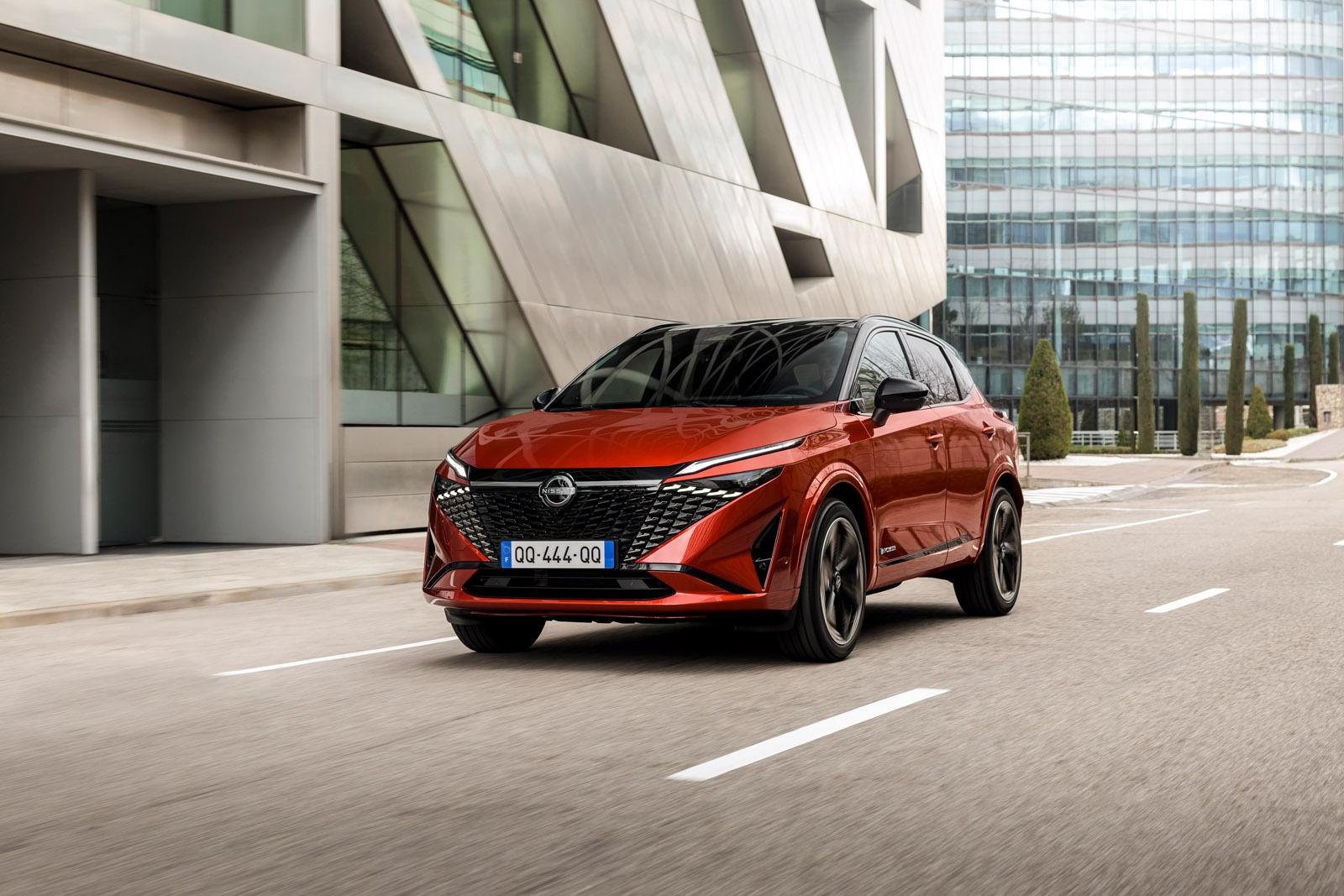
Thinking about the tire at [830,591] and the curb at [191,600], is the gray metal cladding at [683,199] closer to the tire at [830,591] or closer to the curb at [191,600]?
the curb at [191,600]

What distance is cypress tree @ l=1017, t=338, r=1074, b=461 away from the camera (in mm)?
52062

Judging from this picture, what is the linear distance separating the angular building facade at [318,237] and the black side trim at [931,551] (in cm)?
924

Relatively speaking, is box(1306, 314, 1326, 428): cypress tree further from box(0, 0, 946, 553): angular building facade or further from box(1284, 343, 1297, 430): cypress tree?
box(0, 0, 946, 553): angular building facade

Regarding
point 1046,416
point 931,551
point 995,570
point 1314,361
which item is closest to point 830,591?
point 931,551

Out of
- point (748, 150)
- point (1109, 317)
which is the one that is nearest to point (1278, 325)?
point (1109, 317)

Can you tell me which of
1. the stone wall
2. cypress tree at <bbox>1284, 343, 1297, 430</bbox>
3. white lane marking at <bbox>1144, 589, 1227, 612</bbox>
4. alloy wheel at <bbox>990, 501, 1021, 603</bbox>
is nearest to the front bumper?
alloy wheel at <bbox>990, 501, 1021, 603</bbox>

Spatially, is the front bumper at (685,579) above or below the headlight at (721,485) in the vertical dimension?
below

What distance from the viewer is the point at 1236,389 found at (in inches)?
2741

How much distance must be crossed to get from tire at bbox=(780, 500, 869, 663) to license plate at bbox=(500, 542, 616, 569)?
0.94 metres

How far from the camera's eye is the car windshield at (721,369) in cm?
812

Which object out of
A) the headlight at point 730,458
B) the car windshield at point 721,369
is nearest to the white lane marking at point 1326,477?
the car windshield at point 721,369

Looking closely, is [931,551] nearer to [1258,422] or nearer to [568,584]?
[568,584]

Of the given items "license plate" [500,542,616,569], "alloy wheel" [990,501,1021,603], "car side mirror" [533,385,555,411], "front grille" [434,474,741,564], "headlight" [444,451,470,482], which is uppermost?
"car side mirror" [533,385,555,411]

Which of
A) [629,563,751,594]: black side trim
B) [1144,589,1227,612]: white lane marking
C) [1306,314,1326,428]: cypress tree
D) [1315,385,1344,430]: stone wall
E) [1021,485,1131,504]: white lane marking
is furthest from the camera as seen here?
[1306,314,1326,428]: cypress tree
